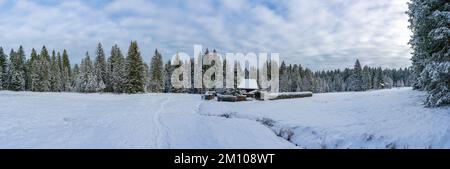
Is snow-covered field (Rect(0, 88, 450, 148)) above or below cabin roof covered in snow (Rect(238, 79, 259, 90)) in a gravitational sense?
below

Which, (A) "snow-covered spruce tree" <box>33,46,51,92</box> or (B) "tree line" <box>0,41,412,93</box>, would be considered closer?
(B) "tree line" <box>0,41,412,93</box>

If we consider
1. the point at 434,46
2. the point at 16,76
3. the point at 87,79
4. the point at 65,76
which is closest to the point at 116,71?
the point at 87,79

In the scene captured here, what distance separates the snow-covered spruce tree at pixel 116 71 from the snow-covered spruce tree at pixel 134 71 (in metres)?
1.24

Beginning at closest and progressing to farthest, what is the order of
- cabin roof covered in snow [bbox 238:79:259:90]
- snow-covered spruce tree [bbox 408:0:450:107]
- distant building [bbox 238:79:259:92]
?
snow-covered spruce tree [bbox 408:0:450:107] < distant building [bbox 238:79:259:92] < cabin roof covered in snow [bbox 238:79:259:90]

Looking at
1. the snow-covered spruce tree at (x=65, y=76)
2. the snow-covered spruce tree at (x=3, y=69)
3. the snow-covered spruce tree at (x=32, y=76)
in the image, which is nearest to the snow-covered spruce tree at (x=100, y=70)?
the snow-covered spruce tree at (x=32, y=76)

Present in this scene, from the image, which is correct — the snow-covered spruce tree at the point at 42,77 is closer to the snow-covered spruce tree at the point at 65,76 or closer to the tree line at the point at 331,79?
the snow-covered spruce tree at the point at 65,76

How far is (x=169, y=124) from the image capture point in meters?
18.5

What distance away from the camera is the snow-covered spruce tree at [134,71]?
6094cm

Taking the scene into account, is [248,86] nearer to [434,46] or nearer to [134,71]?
[134,71]

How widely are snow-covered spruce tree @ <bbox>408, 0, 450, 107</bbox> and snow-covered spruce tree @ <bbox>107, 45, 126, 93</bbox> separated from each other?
5139 cm

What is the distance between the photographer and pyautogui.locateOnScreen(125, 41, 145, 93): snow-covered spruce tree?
2399 inches

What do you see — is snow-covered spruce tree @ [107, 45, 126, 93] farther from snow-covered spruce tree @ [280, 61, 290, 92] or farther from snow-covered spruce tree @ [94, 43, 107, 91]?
snow-covered spruce tree @ [280, 61, 290, 92]

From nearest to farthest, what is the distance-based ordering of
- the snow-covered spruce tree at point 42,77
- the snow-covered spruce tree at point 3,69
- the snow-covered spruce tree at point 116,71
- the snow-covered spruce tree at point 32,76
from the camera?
the snow-covered spruce tree at point 116,71 < the snow-covered spruce tree at point 3,69 < the snow-covered spruce tree at point 32,76 < the snow-covered spruce tree at point 42,77

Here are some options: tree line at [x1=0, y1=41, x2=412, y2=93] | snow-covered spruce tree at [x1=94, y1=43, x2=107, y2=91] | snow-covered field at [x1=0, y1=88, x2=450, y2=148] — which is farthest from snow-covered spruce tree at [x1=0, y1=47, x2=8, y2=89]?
snow-covered field at [x1=0, y1=88, x2=450, y2=148]
